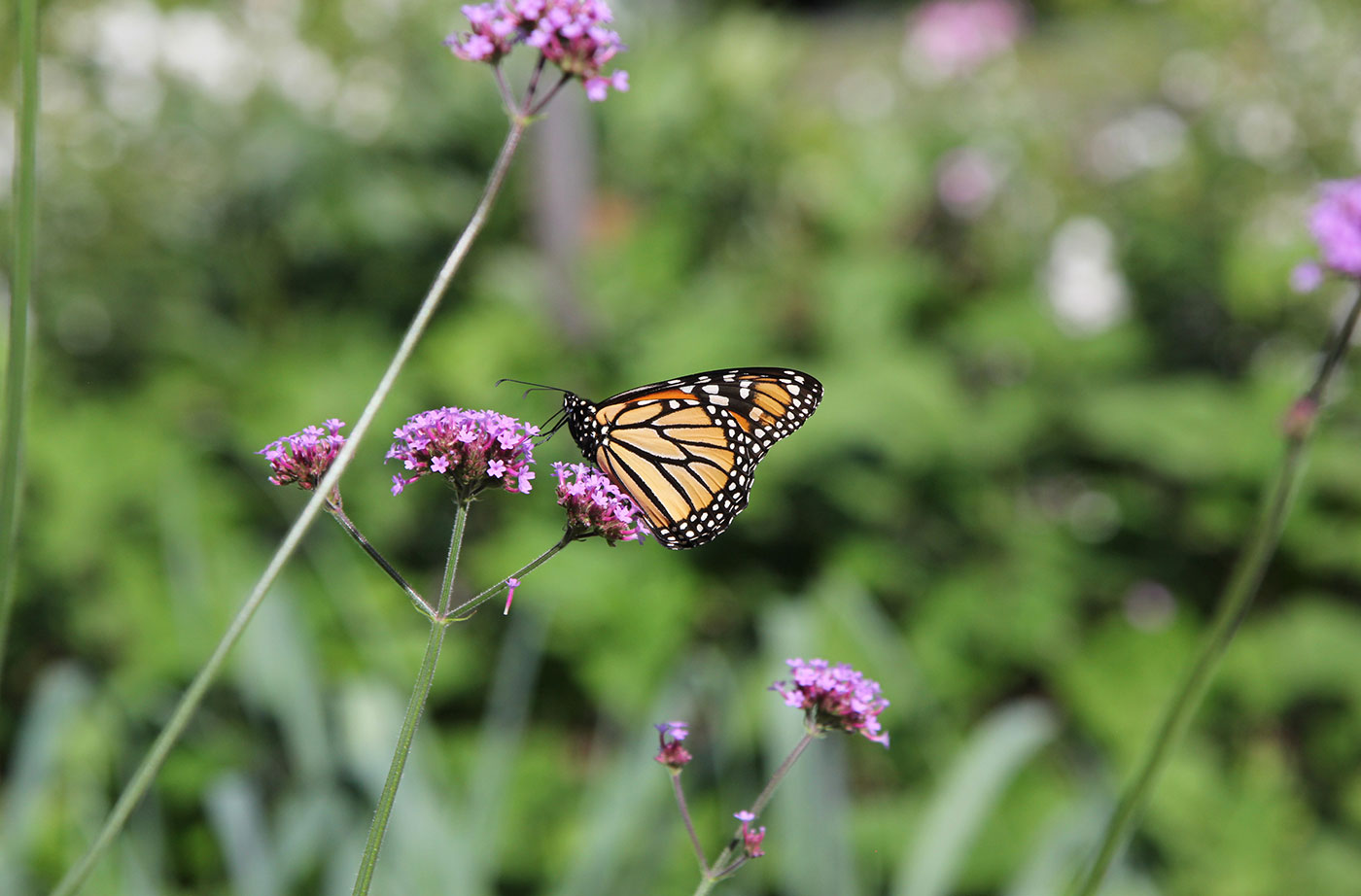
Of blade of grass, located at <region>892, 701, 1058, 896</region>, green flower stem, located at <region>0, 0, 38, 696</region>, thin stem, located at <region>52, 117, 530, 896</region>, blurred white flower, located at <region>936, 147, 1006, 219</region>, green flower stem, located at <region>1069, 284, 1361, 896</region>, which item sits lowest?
blade of grass, located at <region>892, 701, 1058, 896</region>

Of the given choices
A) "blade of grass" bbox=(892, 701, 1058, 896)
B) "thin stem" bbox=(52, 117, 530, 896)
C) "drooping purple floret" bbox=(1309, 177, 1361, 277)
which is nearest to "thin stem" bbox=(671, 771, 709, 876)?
"thin stem" bbox=(52, 117, 530, 896)

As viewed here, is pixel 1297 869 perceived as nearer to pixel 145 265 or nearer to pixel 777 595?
pixel 777 595

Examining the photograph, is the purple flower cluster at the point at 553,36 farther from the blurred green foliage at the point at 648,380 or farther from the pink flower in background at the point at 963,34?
the pink flower in background at the point at 963,34

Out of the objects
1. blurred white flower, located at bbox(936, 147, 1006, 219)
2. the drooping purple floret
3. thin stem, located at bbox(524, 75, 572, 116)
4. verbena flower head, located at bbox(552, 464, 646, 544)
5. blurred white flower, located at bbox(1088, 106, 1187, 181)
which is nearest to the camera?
thin stem, located at bbox(524, 75, 572, 116)

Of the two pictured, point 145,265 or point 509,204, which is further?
point 509,204

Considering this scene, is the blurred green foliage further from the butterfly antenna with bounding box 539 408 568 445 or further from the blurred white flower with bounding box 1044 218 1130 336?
the butterfly antenna with bounding box 539 408 568 445

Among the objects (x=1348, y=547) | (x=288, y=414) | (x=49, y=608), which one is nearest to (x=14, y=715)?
(x=49, y=608)

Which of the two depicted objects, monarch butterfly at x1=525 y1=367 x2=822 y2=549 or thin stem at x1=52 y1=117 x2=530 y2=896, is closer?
thin stem at x1=52 y1=117 x2=530 y2=896
